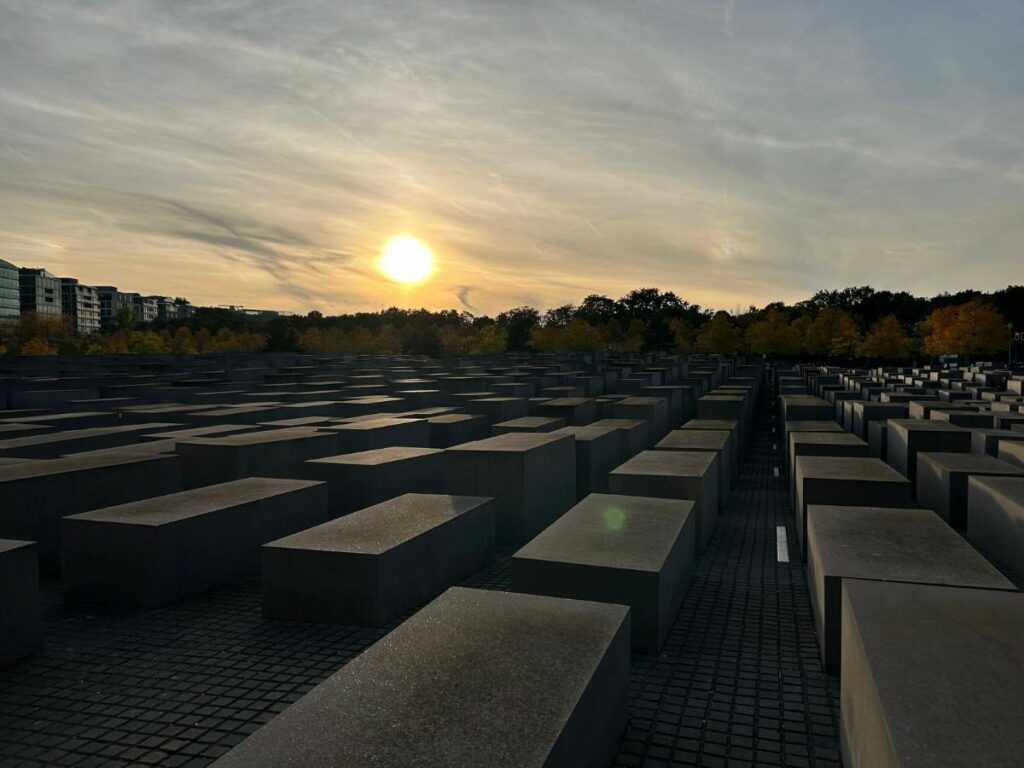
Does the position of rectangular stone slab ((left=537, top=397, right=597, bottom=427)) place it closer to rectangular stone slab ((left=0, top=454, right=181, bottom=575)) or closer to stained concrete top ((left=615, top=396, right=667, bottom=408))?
stained concrete top ((left=615, top=396, right=667, bottom=408))

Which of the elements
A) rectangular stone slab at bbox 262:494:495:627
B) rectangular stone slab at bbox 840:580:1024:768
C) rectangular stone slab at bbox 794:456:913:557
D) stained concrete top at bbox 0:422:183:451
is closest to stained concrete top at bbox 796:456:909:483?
rectangular stone slab at bbox 794:456:913:557

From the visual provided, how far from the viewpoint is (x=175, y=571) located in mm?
8062

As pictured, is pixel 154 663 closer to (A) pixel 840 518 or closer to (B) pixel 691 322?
(A) pixel 840 518

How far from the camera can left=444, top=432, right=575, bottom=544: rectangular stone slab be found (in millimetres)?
11086

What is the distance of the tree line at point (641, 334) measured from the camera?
74.9m

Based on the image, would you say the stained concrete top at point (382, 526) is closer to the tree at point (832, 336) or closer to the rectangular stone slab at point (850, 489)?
the rectangular stone slab at point (850, 489)

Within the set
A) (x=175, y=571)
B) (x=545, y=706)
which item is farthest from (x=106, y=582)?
(x=545, y=706)

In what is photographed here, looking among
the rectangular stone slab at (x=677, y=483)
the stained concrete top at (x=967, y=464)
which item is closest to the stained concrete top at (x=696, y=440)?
the rectangular stone slab at (x=677, y=483)

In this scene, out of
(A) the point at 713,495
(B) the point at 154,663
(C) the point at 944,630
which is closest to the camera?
(C) the point at 944,630

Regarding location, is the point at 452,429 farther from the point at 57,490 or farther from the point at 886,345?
the point at 886,345

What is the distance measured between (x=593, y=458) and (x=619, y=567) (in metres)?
7.16

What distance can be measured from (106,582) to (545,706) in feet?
20.8

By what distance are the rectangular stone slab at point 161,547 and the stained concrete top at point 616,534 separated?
3.86 meters

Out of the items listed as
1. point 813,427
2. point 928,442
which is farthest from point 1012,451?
point 813,427
